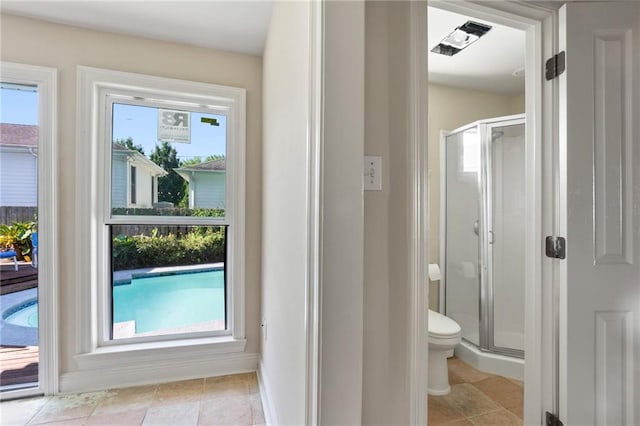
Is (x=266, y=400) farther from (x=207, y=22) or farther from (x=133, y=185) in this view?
(x=207, y=22)

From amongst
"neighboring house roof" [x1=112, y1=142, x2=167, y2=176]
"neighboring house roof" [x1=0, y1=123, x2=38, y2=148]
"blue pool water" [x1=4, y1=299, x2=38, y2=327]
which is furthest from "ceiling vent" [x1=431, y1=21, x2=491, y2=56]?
"blue pool water" [x1=4, y1=299, x2=38, y2=327]

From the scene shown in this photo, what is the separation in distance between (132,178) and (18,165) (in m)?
0.67

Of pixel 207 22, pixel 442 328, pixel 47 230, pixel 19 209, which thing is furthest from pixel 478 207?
pixel 19 209

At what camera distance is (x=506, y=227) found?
8.21ft

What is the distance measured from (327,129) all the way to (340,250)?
368 mm

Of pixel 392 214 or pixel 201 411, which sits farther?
pixel 201 411

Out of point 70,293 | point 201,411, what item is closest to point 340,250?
point 201,411

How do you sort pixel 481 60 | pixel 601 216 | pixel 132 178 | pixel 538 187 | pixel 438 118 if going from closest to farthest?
pixel 601 216, pixel 538 187, pixel 132 178, pixel 481 60, pixel 438 118

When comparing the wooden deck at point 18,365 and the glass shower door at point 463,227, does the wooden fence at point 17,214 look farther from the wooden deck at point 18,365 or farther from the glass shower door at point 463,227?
the glass shower door at point 463,227

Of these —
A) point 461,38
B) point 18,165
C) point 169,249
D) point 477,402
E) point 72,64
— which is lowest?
point 477,402

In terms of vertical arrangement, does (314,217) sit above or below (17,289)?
above

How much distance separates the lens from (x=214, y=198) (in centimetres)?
236

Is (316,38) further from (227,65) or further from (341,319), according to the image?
(227,65)

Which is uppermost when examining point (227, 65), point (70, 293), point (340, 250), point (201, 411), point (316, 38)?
point (227, 65)
